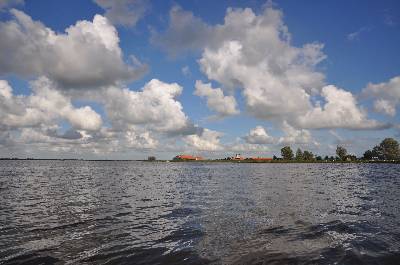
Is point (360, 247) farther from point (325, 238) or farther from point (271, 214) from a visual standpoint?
point (271, 214)

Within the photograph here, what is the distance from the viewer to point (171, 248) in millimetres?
17000

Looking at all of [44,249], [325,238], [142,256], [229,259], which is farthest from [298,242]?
[44,249]

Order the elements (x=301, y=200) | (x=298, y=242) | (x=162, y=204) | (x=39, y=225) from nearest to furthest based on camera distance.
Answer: (x=298, y=242) → (x=39, y=225) → (x=162, y=204) → (x=301, y=200)

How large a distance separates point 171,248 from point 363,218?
1676 cm

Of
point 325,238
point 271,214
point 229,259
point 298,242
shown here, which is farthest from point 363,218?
point 229,259

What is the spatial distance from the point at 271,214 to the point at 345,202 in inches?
503

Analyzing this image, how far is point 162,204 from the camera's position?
3406 centimetres

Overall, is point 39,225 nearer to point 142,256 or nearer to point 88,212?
point 88,212

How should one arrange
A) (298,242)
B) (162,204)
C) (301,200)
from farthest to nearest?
1. (301,200)
2. (162,204)
3. (298,242)

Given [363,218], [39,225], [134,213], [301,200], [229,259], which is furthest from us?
[301,200]

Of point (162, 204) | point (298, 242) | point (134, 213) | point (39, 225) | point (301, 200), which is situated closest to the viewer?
point (298, 242)

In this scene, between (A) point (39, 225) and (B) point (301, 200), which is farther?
(B) point (301, 200)

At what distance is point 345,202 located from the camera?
117 feet

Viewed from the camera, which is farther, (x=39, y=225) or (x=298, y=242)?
(x=39, y=225)
